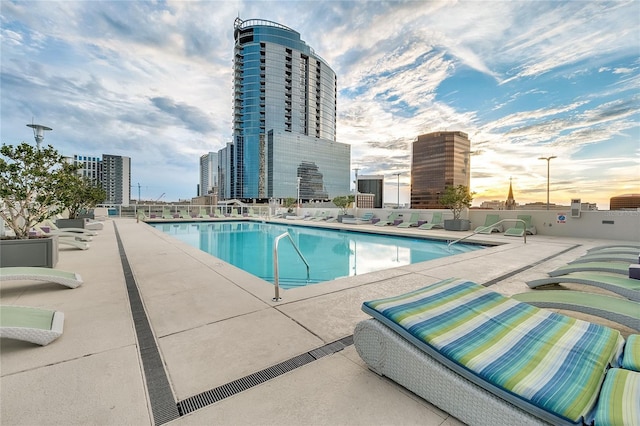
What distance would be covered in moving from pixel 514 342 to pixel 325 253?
23.9 feet

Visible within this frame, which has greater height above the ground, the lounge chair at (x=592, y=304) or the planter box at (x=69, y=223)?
the planter box at (x=69, y=223)

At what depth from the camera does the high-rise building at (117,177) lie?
59.9m

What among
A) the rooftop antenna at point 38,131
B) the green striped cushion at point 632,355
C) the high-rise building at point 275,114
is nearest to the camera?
the green striped cushion at point 632,355

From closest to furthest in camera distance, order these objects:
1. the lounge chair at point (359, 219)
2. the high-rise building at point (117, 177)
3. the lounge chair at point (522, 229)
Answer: the lounge chair at point (522, 229)
the lounge chair at point (359, 219)
the high-rise building at point (117, 177)

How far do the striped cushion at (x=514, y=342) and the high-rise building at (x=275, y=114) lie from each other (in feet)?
231

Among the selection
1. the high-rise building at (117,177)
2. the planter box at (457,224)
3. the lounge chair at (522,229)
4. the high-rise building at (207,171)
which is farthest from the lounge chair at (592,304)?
the high-rise building at (207,171)

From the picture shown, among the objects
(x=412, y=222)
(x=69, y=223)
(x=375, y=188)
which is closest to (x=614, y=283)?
(x=412, y=222)

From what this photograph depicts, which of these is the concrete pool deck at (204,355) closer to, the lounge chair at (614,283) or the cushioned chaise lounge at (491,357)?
the cushioned chaise lounge at (491,357)

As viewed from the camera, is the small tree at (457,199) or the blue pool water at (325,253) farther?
the small tree at (457,199)

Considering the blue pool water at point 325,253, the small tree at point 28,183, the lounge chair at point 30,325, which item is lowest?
the blue pool water at point 325,253

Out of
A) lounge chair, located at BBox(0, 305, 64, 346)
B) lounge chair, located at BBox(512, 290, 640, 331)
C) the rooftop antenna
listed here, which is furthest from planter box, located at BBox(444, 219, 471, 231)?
the rooftop antenna

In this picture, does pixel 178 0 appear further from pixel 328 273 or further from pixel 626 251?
pixel 626 251

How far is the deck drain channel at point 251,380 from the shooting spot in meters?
1.56

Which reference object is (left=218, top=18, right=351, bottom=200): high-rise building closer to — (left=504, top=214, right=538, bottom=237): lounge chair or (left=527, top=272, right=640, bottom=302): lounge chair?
(left=504, top=214, right=538, bottom=237): lounge chair
